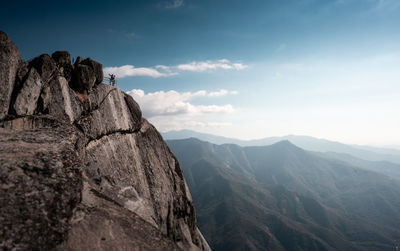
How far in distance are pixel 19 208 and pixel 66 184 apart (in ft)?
7.57

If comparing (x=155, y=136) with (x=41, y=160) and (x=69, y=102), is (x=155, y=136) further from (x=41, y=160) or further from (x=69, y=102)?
(x=41, y=160)

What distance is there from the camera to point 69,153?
42.8ft

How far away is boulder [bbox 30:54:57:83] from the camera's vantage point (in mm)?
19875

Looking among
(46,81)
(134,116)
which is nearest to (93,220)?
(46,81)

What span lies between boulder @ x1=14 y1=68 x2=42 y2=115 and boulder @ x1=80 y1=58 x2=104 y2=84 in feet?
22.4

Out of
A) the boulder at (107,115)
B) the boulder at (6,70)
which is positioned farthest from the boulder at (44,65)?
the boulder at (107,115)

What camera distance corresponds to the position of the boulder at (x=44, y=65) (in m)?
19.9

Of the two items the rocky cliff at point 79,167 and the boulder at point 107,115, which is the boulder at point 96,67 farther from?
the boulder at point 107,115

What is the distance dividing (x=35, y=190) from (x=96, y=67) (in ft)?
64.8

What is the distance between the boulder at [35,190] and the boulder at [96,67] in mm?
13938

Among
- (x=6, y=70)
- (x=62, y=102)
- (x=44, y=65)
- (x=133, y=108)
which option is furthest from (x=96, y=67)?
(x=6, y=70)

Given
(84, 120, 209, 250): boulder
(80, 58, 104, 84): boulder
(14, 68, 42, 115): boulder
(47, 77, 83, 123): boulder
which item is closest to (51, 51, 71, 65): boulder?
(47, 77, 83, 123): boulder

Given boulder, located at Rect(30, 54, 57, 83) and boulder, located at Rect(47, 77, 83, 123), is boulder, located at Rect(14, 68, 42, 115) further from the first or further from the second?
boulder, located at Rect(47, 77, 83, 123)

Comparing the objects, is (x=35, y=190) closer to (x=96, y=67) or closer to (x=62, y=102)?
(x=62, y=102)
